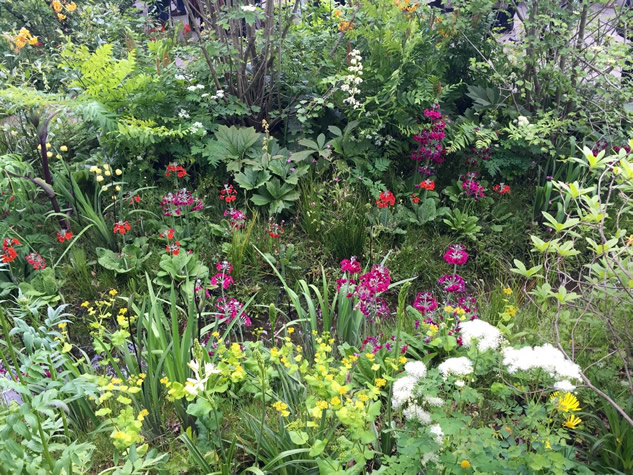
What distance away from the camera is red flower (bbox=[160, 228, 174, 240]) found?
2.87m

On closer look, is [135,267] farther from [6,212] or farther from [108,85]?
[108,85]

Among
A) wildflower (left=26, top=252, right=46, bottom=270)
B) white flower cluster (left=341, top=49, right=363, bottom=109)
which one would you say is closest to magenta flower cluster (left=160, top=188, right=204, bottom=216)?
wildflower (left=26, top=252, right=46, bottom=270)

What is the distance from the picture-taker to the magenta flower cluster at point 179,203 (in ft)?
9.98

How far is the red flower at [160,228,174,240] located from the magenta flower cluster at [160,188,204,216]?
0.11 meters

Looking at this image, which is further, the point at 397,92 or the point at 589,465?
the point at 397,92

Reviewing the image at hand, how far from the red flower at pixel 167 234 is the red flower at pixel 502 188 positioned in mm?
2285

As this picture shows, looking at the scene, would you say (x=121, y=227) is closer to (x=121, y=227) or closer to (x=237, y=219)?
(x=121, y=227)

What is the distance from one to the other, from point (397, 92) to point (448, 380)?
7.96 ft

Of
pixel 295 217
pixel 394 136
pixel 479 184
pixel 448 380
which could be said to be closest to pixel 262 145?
pixel 295 217

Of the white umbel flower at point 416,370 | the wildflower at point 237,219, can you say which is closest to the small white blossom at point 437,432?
the white umbel flower at point 416,370

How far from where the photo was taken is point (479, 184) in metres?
3.47

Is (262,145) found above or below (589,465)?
above

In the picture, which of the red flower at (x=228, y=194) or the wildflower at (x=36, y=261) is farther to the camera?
the red flower at (x=228, y=194)

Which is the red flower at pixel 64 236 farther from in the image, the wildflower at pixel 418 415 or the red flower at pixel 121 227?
the wildflower at pixel 418 415
